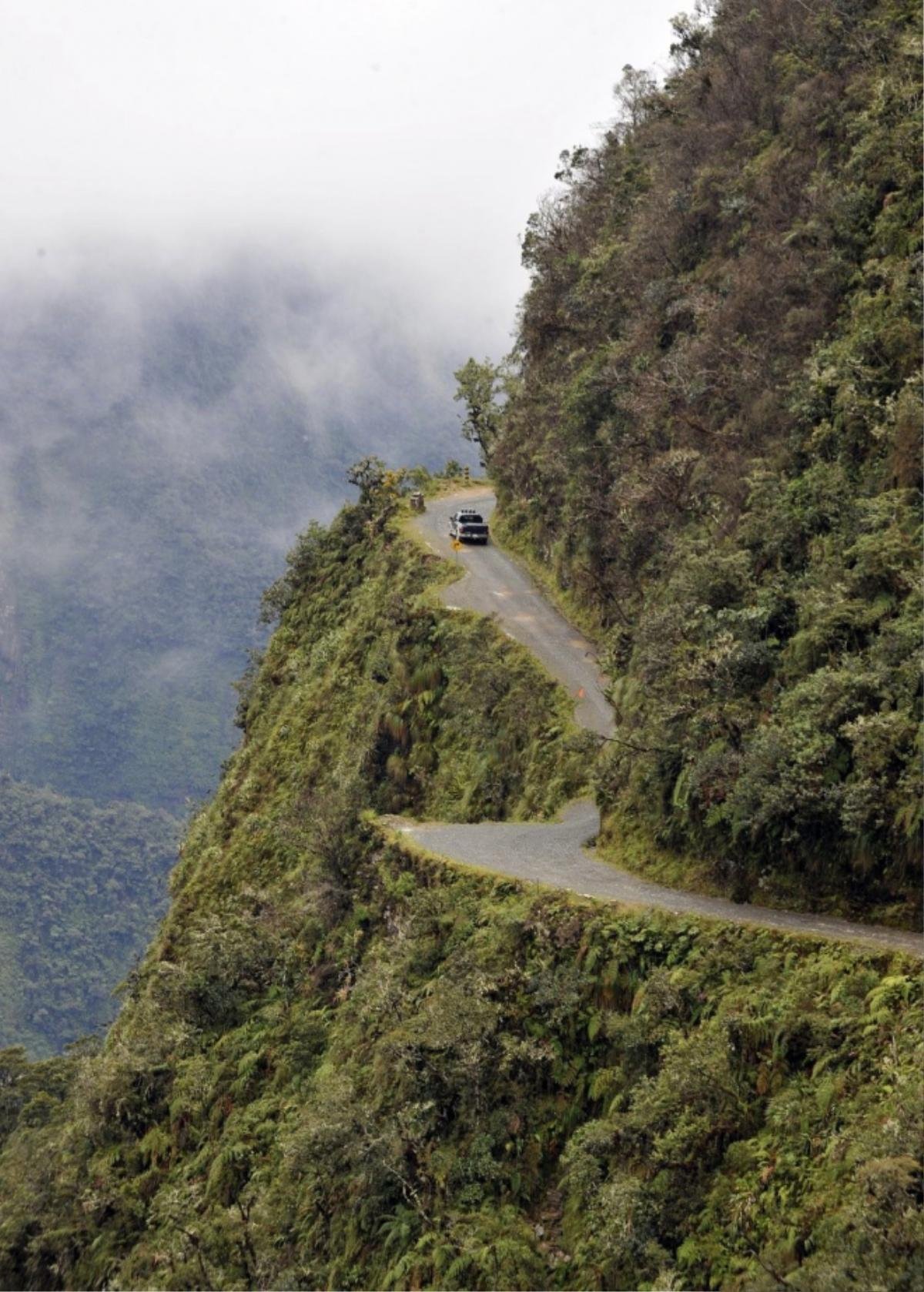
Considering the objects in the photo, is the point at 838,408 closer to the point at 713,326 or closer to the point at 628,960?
the point at 713,326

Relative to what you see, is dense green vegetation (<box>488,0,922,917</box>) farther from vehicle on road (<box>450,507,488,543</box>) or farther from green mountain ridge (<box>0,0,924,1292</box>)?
vehicle on road (<box>450,507,488,543</box>)

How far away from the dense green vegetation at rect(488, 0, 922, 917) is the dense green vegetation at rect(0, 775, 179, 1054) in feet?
340

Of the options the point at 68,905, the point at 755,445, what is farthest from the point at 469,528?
the point at 68,905

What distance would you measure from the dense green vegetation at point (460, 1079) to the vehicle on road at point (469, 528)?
11.3 meters

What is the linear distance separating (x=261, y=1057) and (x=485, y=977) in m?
8.23

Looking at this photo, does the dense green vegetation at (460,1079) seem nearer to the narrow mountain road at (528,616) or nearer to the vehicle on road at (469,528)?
the narrow mountain road at (528,616)

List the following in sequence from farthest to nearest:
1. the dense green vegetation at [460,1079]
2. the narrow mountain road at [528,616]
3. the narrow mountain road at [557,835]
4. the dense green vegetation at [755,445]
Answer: the narrow mountain road at [528,616], the dense green vegetation at [755,445], the narrow mountain road at [557,835], the dense green vegetation at [460,1079]

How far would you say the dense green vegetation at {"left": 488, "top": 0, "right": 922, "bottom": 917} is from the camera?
21703mm

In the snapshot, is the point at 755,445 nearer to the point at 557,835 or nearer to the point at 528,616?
the point at 557,835

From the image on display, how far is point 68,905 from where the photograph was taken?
170 metres

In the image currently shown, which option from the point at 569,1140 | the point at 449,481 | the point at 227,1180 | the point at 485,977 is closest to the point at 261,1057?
the point at 227,1180

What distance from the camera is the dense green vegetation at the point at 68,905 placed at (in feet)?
474

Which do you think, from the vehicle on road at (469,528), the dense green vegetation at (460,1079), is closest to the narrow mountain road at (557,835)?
the vehicle on road at (469,528)

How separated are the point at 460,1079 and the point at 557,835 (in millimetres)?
8966
